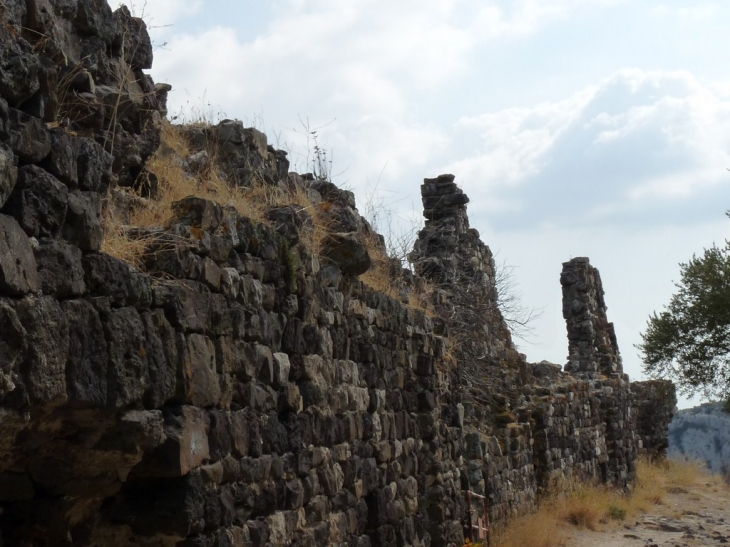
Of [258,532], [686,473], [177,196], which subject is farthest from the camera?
[686,473]

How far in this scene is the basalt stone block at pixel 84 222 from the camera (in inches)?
169

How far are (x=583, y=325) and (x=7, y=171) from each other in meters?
19.1

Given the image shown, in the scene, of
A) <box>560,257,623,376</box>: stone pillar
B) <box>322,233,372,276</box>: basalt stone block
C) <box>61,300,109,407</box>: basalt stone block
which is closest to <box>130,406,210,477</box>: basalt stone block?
<box>61,300,109,407</box>: basalt stone block

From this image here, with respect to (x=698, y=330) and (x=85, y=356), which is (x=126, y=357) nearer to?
(x=85, y=356)

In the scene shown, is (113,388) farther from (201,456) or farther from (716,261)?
(716,261)

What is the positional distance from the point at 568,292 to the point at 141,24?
17127 mm

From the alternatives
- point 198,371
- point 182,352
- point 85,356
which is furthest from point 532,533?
point 85,356

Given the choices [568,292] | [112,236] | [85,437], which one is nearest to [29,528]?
[85,437]

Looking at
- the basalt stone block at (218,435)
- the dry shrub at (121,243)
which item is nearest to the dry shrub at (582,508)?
the basalt stone block at (218,435)

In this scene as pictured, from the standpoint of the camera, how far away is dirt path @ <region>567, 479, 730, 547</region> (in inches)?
536

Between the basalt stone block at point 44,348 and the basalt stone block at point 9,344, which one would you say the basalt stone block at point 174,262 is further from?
the basalt stone block at point 9,344

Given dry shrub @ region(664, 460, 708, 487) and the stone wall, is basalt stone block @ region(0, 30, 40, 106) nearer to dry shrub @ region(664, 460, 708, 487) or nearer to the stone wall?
the stone wall

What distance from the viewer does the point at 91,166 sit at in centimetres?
446

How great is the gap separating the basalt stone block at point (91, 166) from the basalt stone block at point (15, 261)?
60 cm
